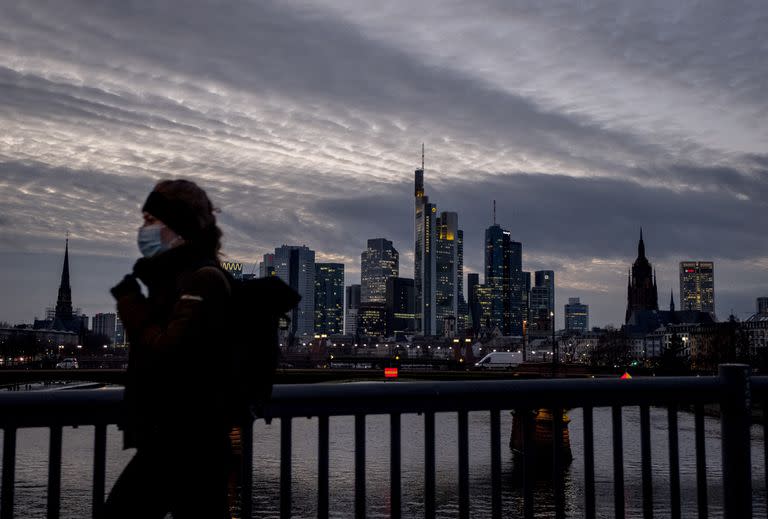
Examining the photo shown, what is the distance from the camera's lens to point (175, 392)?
3141 millimetres

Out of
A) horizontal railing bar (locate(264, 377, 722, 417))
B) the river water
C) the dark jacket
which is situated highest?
the dark jacket

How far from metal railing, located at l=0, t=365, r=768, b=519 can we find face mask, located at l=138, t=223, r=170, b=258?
3.15ft

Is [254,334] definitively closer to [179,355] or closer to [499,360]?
[179,355]

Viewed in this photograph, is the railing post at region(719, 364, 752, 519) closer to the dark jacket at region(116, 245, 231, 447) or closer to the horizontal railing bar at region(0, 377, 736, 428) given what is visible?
the horizontal railing bar at region(0, 377, 736, 428)

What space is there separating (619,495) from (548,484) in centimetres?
5689

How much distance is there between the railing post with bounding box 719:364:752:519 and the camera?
202 inches

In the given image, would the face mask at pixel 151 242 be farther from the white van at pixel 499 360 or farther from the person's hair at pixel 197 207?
the white van at pixel 499 360

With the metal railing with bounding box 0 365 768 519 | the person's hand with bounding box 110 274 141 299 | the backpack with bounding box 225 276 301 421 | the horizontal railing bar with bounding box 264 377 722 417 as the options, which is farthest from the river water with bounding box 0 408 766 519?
the person's hand with bounding box 110 274 141 299

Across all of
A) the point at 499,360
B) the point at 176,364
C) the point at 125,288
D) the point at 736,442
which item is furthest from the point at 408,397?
the point at 499,360

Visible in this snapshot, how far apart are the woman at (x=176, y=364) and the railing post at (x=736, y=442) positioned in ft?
11.2

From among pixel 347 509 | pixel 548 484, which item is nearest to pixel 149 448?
pixel 347 509

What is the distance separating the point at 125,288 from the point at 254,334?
0.56m

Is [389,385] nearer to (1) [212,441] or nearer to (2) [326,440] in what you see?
(2) [326,440]

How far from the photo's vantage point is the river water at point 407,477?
138 feet
